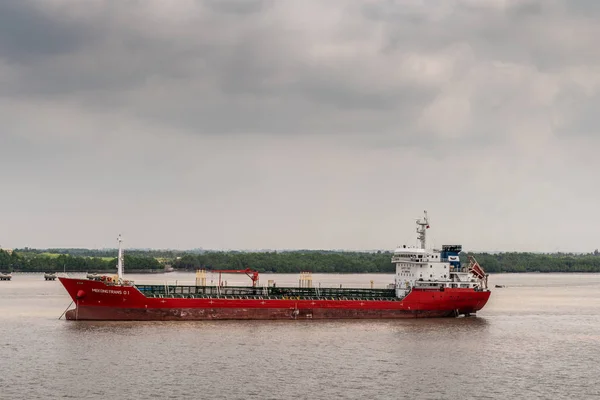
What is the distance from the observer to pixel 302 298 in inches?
2788

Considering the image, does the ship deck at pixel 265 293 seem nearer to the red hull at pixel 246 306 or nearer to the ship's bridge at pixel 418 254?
the red hull at pixel 246 306

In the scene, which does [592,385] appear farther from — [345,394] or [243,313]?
[243,313]

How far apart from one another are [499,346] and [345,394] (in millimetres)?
21946

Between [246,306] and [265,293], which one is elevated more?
[265,293]

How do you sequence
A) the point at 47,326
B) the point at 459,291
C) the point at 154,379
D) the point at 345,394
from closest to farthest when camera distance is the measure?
the point at 345,394 → the point at 154,379 → the point at 47,326 → the point at 459,291

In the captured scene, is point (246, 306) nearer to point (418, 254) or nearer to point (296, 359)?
point (418, 254)

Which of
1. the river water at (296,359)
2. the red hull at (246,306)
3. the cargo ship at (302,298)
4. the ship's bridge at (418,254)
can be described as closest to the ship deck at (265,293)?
the cargo ship at (302,298)

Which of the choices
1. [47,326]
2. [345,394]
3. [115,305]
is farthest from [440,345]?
[47,326]

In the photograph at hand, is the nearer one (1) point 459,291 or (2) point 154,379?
(2) point 154,379

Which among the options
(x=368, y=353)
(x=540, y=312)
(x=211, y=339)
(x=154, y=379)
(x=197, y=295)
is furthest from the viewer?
(x=540, y=312)

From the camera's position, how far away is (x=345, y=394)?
133 ft

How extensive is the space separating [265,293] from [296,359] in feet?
73.3

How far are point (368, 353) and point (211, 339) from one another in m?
12.5

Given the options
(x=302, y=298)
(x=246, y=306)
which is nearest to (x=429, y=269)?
(x=302, y=298)
